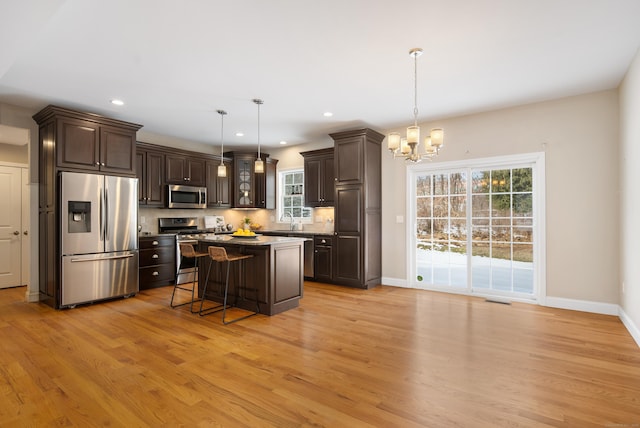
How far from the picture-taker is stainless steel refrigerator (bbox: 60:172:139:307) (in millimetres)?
4363

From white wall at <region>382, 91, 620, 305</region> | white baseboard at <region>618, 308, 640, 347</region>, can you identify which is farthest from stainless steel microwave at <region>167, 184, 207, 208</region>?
white baseboard at <region>618, 308, 640, 347</region>

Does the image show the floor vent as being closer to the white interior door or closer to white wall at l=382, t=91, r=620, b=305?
white wall at l=382, t=91, r=620, b=305

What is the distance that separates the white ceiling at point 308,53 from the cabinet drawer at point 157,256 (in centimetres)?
222

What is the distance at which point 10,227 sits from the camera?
5.75 meters

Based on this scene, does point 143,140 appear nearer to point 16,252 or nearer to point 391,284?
point 16,252

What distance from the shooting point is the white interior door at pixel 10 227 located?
5.64 m

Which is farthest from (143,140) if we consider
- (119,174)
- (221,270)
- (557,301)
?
(557,301)

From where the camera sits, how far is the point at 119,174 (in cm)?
494

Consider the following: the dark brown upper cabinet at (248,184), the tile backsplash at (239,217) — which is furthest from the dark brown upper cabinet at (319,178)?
the dark brown upper cabinet at (248,184)

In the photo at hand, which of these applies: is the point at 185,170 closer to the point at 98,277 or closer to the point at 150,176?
the point at 150,176

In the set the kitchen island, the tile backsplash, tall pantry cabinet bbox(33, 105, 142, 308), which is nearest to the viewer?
the kitchen island

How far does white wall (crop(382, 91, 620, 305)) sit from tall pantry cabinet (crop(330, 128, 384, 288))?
69.8 inches

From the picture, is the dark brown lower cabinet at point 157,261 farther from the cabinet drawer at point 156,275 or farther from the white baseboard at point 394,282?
the white baseboard at point 394,282

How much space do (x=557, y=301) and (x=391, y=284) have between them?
2377mm
